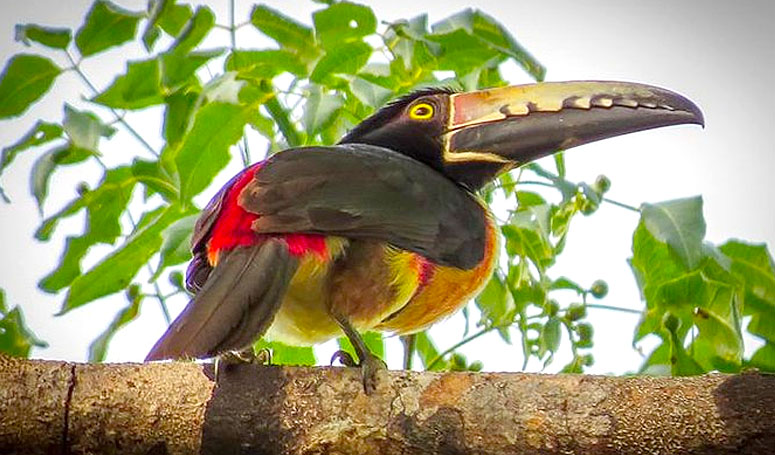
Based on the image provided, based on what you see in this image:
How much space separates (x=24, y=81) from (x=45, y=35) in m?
0.12

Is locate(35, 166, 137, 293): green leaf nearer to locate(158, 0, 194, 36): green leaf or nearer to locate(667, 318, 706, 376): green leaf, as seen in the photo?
locate(158, 0, 194, 36): green leaf

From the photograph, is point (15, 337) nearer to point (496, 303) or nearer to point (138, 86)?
point (138, 86)

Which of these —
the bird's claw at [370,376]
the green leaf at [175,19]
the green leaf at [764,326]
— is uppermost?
the green leaf at [175,19]

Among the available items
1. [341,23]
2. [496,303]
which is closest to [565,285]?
[496,303]

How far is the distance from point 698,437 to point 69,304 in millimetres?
1300

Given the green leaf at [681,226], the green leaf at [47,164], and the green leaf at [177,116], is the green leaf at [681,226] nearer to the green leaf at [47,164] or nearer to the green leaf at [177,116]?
the green leaf at [177,116]

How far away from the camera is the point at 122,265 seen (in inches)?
96.8

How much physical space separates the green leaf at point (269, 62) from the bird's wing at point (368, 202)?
199 mm

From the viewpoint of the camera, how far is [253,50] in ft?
8.73

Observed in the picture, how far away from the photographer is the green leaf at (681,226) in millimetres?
2270

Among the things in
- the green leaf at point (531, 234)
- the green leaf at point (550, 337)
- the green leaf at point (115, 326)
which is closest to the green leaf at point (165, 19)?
the green leaf at point (115, 326)

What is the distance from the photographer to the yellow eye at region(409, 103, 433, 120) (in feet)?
9.89

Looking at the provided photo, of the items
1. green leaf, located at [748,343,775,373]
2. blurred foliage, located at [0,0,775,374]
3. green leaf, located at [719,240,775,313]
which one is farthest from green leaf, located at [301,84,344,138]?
green leaf, located at [748,343,775,373]

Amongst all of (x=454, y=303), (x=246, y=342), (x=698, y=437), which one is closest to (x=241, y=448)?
(x=246, y=342)
